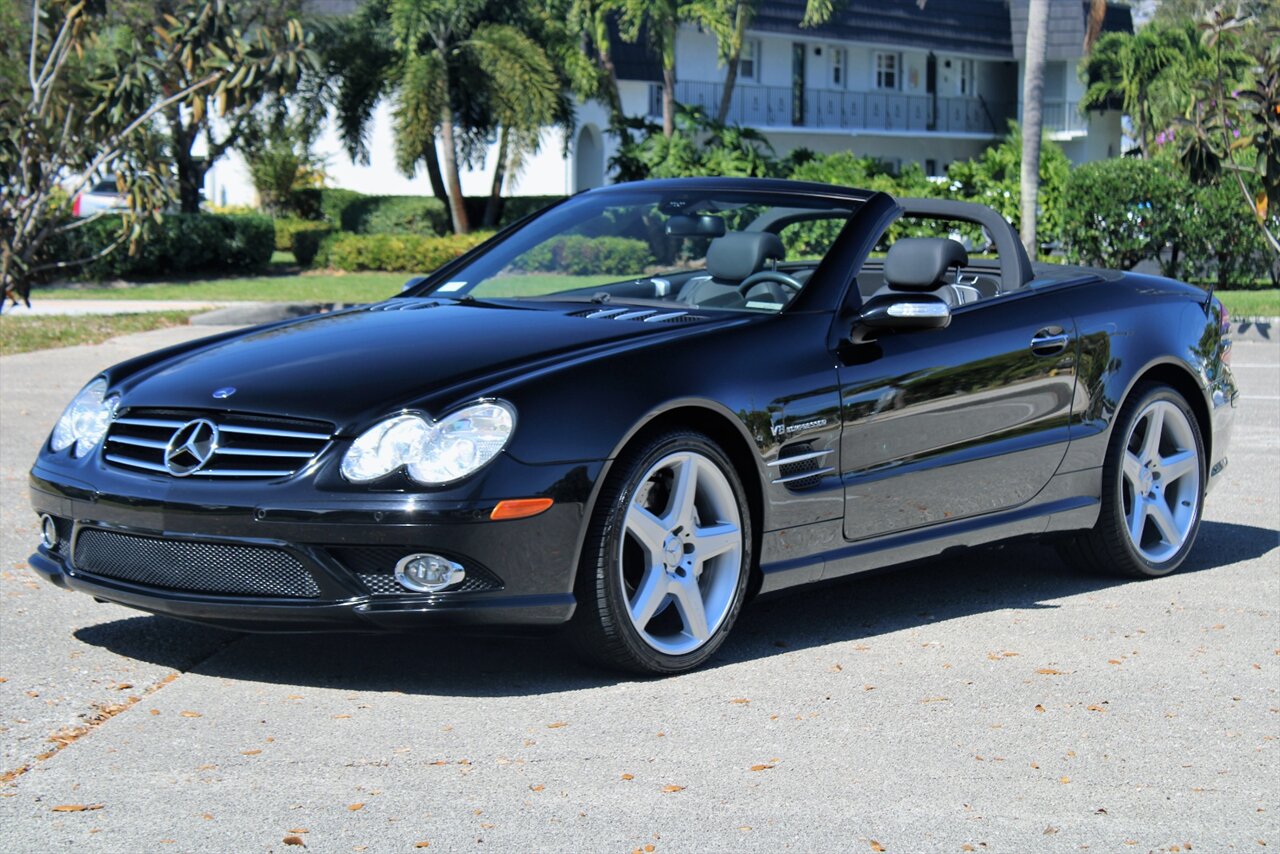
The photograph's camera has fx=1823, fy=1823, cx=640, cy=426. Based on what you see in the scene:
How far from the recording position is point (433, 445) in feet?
15.6

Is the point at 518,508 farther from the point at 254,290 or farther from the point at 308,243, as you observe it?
the point at 308,243

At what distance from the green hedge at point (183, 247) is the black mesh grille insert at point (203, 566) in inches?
960

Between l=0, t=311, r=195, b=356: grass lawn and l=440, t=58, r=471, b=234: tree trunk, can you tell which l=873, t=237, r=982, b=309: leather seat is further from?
l=440, t=58, r=471, b=234: tree trunk

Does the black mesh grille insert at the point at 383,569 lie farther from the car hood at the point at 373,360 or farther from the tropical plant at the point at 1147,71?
the tropical plant at the point at 1147,71

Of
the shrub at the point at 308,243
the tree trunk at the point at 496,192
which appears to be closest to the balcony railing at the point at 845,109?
the tree trunk at the point at 496,192

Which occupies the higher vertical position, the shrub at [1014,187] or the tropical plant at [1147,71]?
the tropical plant at [1147,71]

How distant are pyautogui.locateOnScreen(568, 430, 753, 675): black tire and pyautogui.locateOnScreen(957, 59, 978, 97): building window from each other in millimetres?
55165

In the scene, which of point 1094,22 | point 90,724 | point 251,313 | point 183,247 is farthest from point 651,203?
point 1094,22

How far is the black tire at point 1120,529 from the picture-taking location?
6719 mm

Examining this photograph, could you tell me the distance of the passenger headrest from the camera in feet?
19.6

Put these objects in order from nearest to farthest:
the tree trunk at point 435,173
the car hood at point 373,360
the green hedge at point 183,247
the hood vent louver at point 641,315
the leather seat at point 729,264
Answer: the car hood at point 373,360, the hood vent louver at point 641,315, the leather seat at point 729,264, the green hedge at point 183,247, the tree trunk at point 435,173

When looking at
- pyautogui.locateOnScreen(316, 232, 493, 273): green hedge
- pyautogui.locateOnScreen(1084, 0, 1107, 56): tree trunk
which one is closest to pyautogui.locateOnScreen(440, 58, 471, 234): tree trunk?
pyautogui.locateOnScreen(316, 232, 493, 273): green hedge

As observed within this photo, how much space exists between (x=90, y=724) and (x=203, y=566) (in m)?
0.50

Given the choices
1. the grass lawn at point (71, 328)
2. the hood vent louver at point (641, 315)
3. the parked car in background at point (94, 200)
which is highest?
the hood vent louver at point (641, 315)
